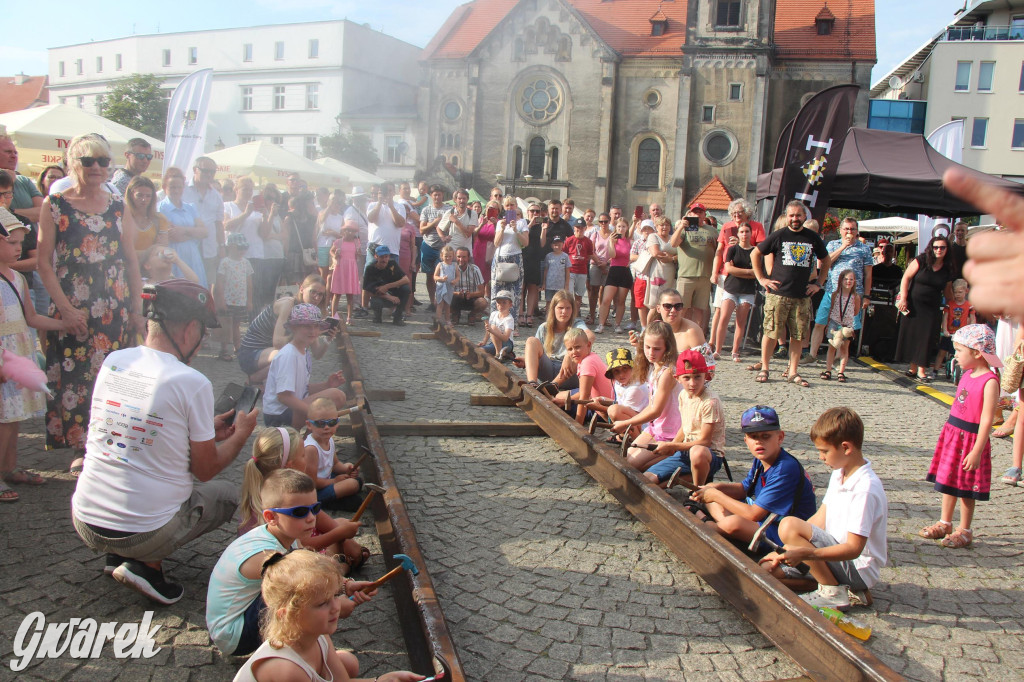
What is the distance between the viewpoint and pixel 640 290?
11703 mm

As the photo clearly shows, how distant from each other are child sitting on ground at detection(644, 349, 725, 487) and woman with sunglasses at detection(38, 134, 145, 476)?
378cm

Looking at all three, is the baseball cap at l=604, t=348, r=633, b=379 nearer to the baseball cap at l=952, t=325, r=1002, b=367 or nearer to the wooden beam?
the wooden beam

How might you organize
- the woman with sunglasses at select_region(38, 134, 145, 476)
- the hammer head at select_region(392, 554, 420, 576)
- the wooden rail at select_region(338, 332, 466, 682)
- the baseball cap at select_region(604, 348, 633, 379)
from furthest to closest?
the baseball cap at select_region(604, 348, 633, 379), the woman with sunglasses at select_region(38, 134, 145, 476), the hammer head at select_region(392, 554, 420, 576), the wooden rail at select_region(338, 332, 466, 682)

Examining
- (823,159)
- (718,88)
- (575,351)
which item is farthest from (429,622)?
(718,88)

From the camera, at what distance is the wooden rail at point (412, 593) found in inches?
108

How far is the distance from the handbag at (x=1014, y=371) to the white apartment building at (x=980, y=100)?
145 ft

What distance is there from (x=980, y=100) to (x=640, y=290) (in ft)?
148

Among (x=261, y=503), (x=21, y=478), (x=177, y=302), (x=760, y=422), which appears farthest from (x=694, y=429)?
(x=21, y=478)

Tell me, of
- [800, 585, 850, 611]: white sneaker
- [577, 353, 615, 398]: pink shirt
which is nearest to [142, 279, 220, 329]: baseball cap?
[800, 585, 850, 611]: white sneaker

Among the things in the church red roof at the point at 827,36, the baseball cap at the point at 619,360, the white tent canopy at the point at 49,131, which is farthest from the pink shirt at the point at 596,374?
the church red roof at the point at 827,36

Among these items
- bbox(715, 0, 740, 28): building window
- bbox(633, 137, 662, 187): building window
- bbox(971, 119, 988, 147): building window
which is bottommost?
bbox(633, 137, 662, 187): building window

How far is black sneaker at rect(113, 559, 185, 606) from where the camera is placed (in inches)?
135

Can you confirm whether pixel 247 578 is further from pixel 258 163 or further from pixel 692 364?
pixel 258 163

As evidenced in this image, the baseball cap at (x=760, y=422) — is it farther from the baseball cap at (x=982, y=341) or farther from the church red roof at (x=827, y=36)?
the church red roof at (x=827, y=36)
